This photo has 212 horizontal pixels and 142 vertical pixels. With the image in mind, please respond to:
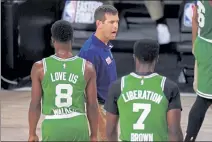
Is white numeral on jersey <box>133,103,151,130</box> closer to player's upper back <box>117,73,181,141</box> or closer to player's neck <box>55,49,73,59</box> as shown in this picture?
player's upper back <box>117,73,181,141</box>

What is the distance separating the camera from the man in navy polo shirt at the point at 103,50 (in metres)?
5.34

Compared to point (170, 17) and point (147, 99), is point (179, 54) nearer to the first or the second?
point (170, 17)

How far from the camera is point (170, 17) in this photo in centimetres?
1006

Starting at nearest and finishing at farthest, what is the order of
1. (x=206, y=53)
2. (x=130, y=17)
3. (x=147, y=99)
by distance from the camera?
1. (x=147, y=99)
2. (x=206, y=53)
3. (x=130, y=17)

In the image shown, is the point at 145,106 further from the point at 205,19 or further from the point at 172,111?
the point at 205,19

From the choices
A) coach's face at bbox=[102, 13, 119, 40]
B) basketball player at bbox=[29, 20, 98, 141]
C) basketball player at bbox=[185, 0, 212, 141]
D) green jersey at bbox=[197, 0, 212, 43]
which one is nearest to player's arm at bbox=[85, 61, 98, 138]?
basketball player at bbox=[29, 20, 98, 141]

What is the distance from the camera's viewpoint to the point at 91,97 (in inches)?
189

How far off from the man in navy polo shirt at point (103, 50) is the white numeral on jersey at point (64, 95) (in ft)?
2.33

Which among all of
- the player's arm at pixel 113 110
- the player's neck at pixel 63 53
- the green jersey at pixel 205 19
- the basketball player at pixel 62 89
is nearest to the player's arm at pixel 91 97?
the basketball player at pixel 62 89

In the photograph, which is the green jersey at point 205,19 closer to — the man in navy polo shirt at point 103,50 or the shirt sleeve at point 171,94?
the man in navy polo shirt at point 103,50

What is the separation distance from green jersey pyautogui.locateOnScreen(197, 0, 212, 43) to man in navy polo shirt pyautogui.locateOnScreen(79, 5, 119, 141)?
0.80 m

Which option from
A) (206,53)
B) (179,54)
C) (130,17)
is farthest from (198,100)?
(130,17)

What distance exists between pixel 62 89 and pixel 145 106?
0.62 meters

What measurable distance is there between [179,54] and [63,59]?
489 cm
